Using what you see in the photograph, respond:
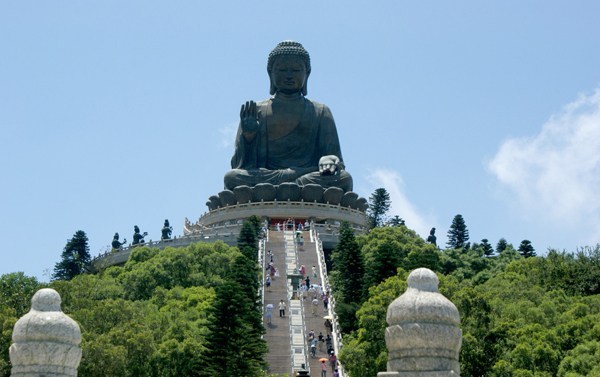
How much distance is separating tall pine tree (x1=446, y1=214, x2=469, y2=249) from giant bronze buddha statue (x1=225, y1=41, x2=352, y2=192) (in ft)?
35.7

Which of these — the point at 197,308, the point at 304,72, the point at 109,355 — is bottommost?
the point at 109,355

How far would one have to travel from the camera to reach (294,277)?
35.8 meters

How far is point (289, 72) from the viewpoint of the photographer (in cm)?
5141

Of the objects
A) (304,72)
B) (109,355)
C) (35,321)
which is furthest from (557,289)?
(35,321)

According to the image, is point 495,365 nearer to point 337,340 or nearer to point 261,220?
point 337,340

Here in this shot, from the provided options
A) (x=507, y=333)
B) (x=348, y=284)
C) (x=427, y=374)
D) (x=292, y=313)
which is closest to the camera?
(x=427, y=374)

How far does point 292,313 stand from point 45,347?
2099 centimetres

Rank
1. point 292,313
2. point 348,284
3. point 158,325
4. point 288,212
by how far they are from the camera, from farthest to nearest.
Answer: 1. point 288,212
2. point 348,284
3. point 292,313
4. point 158,325

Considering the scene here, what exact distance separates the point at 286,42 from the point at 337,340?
84.5 ft

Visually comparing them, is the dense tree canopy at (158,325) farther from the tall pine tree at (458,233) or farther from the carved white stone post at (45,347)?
the tall pine tree at (458,233)

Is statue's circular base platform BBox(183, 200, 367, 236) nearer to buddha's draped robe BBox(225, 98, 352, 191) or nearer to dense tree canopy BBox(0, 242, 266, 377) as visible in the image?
buddha's draped robe BBox(225, 98, 352, 191)

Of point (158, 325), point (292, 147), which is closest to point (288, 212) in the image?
point (292, 147)

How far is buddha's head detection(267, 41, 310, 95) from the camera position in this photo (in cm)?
5134

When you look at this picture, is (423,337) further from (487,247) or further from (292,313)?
(487,247)
